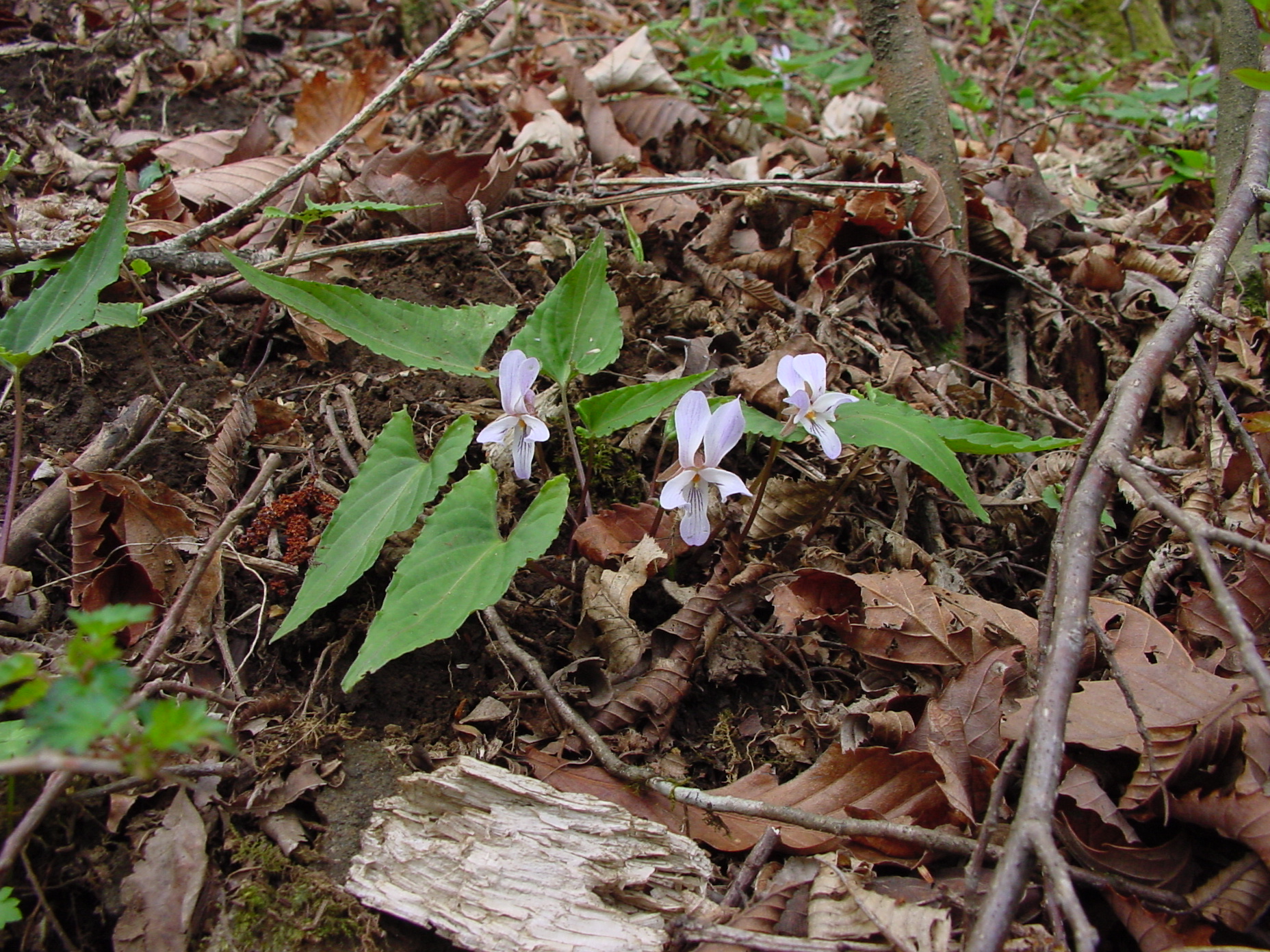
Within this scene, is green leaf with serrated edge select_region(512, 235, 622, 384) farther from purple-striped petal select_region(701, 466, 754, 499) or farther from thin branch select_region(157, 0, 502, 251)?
thin branch select_region(157, 0, 502, 251)

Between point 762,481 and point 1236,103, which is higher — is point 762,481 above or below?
below

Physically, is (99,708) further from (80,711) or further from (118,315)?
(118,315)

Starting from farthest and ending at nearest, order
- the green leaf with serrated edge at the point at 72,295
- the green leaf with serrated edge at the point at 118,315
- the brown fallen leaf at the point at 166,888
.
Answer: the green leaf with serrated edge at the point at 118,315 < the green leaf with serrated edge at the point at 72,295 < the brown fallen leaf at the point at 166,888

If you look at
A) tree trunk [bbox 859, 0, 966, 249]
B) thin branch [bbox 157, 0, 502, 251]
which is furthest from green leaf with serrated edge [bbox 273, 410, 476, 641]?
tree trunk [bbox 859, 0, 966, 249]

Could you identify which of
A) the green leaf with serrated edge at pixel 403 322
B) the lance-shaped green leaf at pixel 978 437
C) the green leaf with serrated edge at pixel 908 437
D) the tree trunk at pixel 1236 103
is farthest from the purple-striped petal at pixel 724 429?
the tree trunk at pixel 1236 103

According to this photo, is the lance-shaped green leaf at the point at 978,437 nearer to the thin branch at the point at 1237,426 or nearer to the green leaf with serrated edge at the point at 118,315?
the thin branch at the point at 1237,426

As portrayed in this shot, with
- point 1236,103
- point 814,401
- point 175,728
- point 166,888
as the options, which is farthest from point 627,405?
point 1236,103
